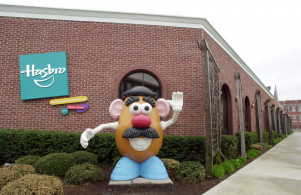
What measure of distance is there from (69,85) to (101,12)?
2.94 metres

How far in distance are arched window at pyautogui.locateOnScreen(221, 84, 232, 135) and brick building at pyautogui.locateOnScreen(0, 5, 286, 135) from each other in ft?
10.2

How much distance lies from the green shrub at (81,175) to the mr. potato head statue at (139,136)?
15.6 inches

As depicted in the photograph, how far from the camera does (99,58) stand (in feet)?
25.0

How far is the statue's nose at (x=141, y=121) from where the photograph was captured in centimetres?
405

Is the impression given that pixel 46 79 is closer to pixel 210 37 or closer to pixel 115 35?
pixel 115 35

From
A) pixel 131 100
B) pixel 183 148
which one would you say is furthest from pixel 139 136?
pixel 183 148

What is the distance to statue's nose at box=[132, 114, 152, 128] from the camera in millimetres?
4051

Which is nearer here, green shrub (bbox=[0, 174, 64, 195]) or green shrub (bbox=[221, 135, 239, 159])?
green shrub (bbox=[0, 174, 64, 195])

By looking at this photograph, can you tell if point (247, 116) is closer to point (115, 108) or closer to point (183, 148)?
point (183, 148)

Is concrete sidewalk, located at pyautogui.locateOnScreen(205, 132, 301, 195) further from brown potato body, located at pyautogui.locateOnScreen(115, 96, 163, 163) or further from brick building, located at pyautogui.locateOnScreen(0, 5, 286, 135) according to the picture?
brick building, located at pyautogui.locateOnScreen(0, 5, 286, 135)

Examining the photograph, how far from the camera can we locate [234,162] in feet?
20.3

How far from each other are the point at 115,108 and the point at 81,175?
1.54 meters

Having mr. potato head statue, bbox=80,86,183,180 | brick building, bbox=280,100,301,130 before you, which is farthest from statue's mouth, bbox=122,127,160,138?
brick building, bbox=280,100,301,130

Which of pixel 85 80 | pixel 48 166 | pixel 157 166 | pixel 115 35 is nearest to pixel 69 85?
pixel 85 80
